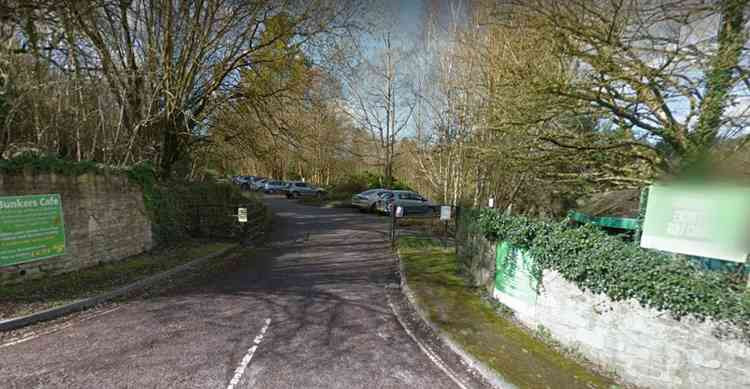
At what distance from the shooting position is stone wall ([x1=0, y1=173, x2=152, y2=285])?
18.6ft

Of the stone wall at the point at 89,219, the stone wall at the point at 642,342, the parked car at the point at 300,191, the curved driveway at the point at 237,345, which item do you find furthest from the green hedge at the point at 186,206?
the parked car at the point at 300,191

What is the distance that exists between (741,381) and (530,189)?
7.29 meters

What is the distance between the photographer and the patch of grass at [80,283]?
4.75m

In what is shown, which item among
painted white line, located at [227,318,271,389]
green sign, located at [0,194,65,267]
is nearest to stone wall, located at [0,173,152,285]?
green sign, located at [0,194,65,267]

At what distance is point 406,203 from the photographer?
18.4 m

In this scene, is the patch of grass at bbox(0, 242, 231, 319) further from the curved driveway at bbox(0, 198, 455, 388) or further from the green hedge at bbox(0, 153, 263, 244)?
the green hedge at bbox(0, 153, 263, 244)

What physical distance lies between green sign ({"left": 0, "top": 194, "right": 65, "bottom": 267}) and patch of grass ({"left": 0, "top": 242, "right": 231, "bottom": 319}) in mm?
496

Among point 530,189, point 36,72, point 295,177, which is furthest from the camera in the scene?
point 295,177

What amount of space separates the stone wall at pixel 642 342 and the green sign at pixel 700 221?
0.82 meters

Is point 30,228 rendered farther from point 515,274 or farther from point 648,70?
point 648,70

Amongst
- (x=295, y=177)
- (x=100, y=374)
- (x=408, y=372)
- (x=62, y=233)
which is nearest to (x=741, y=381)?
(x=408, y=372)

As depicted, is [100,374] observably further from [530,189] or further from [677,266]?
[530,189]

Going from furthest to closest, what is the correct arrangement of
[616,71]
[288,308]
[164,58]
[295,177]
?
[295,177], [164,58], [288,308], [616,71]

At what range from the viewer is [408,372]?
3.70 m
